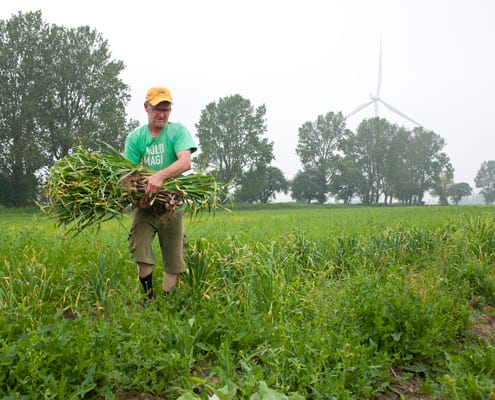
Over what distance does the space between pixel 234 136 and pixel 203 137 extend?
373 centimetres

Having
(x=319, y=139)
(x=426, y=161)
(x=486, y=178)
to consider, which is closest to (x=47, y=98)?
(x=319, y=139)

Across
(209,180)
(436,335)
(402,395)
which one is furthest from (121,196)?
(436,335)

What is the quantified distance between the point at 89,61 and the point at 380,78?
31571 mm

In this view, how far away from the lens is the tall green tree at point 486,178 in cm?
10906

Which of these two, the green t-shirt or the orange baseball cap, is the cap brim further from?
the green t-shirt

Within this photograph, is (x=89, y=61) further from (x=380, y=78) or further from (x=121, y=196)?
(x=380, y=78)

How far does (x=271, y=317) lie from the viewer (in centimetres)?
353

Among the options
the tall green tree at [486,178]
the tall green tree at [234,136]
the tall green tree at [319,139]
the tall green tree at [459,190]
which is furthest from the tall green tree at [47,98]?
the tall green tree at [486,178]

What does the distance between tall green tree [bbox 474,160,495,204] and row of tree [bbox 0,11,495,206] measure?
4.73m

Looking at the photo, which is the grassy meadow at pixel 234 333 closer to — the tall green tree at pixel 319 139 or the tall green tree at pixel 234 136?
the tall green tree at pixel 234 136

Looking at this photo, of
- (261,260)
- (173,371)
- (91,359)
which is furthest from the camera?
(261,260)

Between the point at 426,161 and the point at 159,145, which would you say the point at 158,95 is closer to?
the point at 159,145

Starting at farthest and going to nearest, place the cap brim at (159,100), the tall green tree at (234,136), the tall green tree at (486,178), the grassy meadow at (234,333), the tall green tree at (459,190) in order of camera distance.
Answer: the tall green tree at (486,178)
the tall green tree at (459,190)
the tall green tree at (234,136)
the cap brim at (159,100)
the grassy meadow at (234,333)

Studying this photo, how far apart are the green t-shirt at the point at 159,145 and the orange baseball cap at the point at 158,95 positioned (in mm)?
279
